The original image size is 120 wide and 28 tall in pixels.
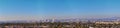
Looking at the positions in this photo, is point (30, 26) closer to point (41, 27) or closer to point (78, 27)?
point (41, 27)

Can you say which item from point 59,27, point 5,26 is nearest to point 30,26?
point 5,26

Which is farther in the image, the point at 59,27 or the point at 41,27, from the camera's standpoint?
the point at 41,27

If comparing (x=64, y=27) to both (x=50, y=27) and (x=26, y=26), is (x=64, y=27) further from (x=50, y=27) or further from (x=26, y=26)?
(x=26, y=26)

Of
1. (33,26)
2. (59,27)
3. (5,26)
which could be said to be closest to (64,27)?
(59,27)

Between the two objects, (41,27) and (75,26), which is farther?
(41,27)

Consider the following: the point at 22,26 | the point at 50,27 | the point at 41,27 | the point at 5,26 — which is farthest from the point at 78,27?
the point at 5,26

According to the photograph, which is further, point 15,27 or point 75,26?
point 15,27

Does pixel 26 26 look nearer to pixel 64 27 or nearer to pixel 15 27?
pixel 15 27
